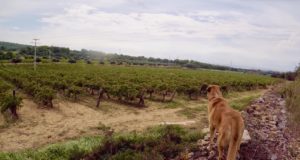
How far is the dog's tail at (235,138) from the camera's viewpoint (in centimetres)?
558

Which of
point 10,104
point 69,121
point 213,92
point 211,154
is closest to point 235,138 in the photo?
point 213,92

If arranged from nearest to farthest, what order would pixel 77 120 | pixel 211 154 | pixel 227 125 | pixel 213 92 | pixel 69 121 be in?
pixel 227 125, pixel 213 92, pixel 211 154, pixel 69 121, pixel 77 120

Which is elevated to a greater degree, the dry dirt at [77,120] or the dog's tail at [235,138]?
the dog's tail at [235,138]

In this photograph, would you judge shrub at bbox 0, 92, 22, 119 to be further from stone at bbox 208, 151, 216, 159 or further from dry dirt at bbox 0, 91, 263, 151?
stone at bbox 208, 151, 216, 159

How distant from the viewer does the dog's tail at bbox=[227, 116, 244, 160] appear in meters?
5.58

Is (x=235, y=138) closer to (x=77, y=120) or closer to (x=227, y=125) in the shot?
(x=227, y=125)

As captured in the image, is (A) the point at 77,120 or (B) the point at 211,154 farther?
(A) the point at 77,120

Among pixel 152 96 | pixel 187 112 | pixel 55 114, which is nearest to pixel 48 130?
pixel 55 114

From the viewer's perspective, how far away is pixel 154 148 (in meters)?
8.78

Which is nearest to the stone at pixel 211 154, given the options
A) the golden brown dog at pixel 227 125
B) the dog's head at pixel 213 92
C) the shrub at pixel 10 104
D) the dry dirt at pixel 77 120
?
the golden brown dog at pixel 227 125

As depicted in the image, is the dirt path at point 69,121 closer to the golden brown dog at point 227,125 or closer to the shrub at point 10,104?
the shrub at point 10,104

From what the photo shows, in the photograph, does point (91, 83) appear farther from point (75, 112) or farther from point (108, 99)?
point (75, 112)

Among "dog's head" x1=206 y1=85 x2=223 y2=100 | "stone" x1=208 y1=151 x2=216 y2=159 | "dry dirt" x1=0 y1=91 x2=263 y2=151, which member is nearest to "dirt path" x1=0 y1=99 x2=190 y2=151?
"dry dirt" x1=0 y1=91 x2=263 y2=151

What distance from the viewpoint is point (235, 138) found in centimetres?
566
